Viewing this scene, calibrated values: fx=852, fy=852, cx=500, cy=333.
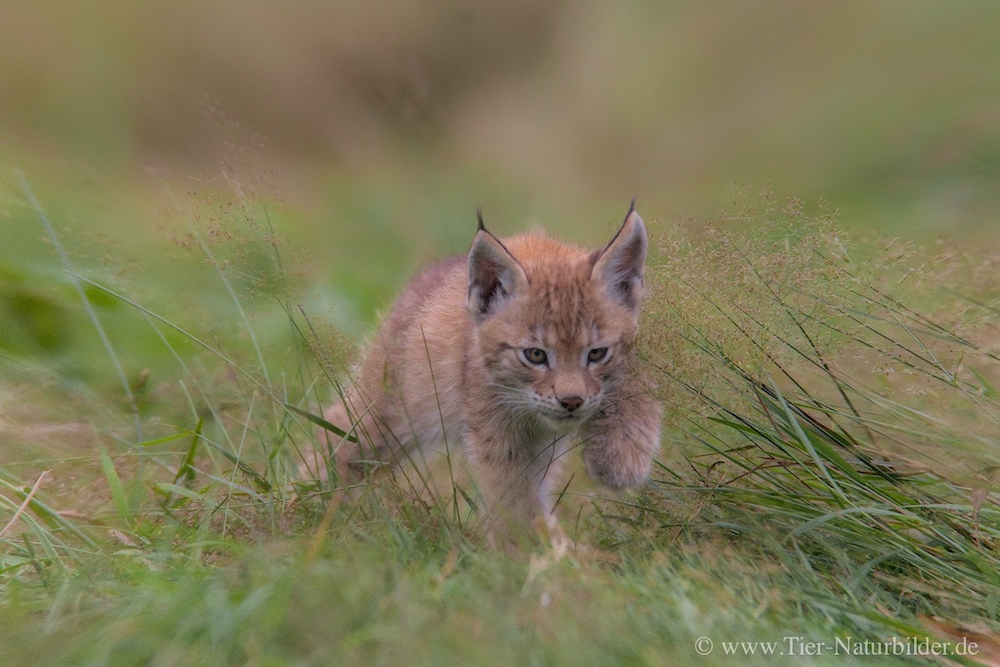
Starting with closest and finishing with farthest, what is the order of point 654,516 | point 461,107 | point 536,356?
point 654,516 < point 536,356 < point 461,107

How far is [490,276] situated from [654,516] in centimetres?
97

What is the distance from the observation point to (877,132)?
5.48 metres

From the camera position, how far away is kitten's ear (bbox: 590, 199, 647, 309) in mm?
2774

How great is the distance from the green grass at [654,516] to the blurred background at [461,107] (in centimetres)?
201

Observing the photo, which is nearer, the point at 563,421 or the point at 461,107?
the point at 563,421

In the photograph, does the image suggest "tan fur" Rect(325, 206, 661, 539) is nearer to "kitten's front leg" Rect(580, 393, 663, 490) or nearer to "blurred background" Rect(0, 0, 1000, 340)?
"kitten's front leg" Rect(580, 393, 663, 490)

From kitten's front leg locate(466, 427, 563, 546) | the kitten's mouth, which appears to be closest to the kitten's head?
the kitten's mouth

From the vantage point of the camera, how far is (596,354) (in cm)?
287

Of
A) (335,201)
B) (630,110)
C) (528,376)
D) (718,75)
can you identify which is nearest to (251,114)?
(335,201)

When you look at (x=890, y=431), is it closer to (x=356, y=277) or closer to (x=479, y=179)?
(x=356, y=277)

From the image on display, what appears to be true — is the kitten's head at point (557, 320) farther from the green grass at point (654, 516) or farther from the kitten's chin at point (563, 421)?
the green grass at point (654, 516)

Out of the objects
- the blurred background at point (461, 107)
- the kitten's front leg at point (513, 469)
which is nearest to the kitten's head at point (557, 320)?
the kitten's front leg at point (513, 469)

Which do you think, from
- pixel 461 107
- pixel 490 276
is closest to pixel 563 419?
pixel 490 276

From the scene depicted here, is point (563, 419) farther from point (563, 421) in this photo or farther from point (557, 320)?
point (557, 320)
